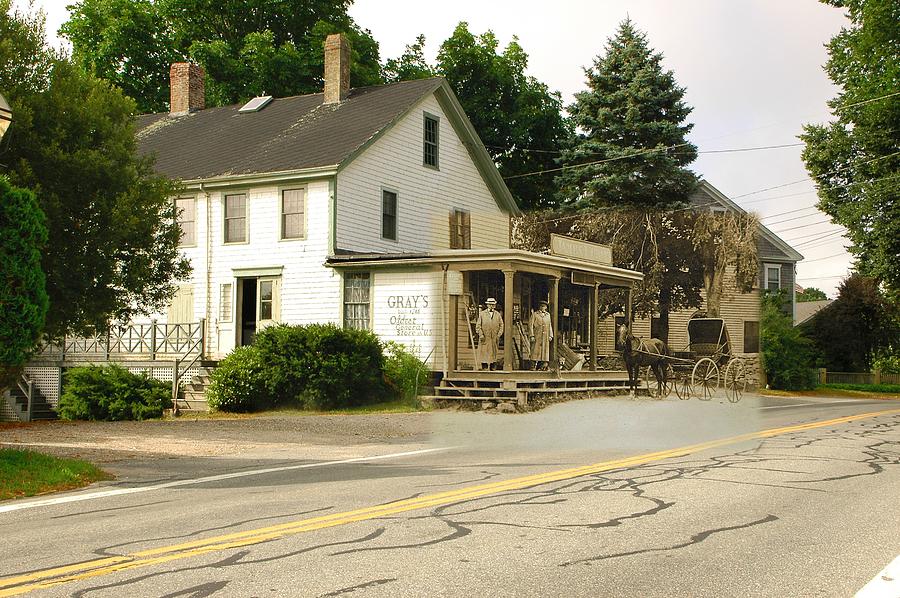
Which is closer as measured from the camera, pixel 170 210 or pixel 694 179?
pixel 170 210

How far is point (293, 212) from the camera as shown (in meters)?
29.5

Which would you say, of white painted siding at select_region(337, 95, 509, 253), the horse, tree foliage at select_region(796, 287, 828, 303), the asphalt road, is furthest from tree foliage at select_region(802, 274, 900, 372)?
tree foliage at select_region(796, 287, 828, 303)

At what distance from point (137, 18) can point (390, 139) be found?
19.4 meters

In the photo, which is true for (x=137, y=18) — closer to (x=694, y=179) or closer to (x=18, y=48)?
(x=694, y=179)

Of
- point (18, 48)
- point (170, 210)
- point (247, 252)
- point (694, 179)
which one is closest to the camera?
point (18, 48)

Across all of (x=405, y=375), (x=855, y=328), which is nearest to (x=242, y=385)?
(x=405, y=375)

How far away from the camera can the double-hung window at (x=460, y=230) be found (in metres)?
34.4

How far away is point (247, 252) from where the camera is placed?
3019 cm

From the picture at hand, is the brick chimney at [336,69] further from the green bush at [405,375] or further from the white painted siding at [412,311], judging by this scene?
the green bush at [405,375]

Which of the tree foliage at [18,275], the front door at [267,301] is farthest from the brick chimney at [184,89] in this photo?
the tree foliage at [18,275]

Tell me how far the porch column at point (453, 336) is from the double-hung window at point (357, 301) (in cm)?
280

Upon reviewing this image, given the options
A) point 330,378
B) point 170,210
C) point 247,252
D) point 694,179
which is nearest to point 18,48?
point 170,210

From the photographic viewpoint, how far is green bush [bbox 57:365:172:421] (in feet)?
81.4

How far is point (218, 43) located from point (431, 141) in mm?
13691
